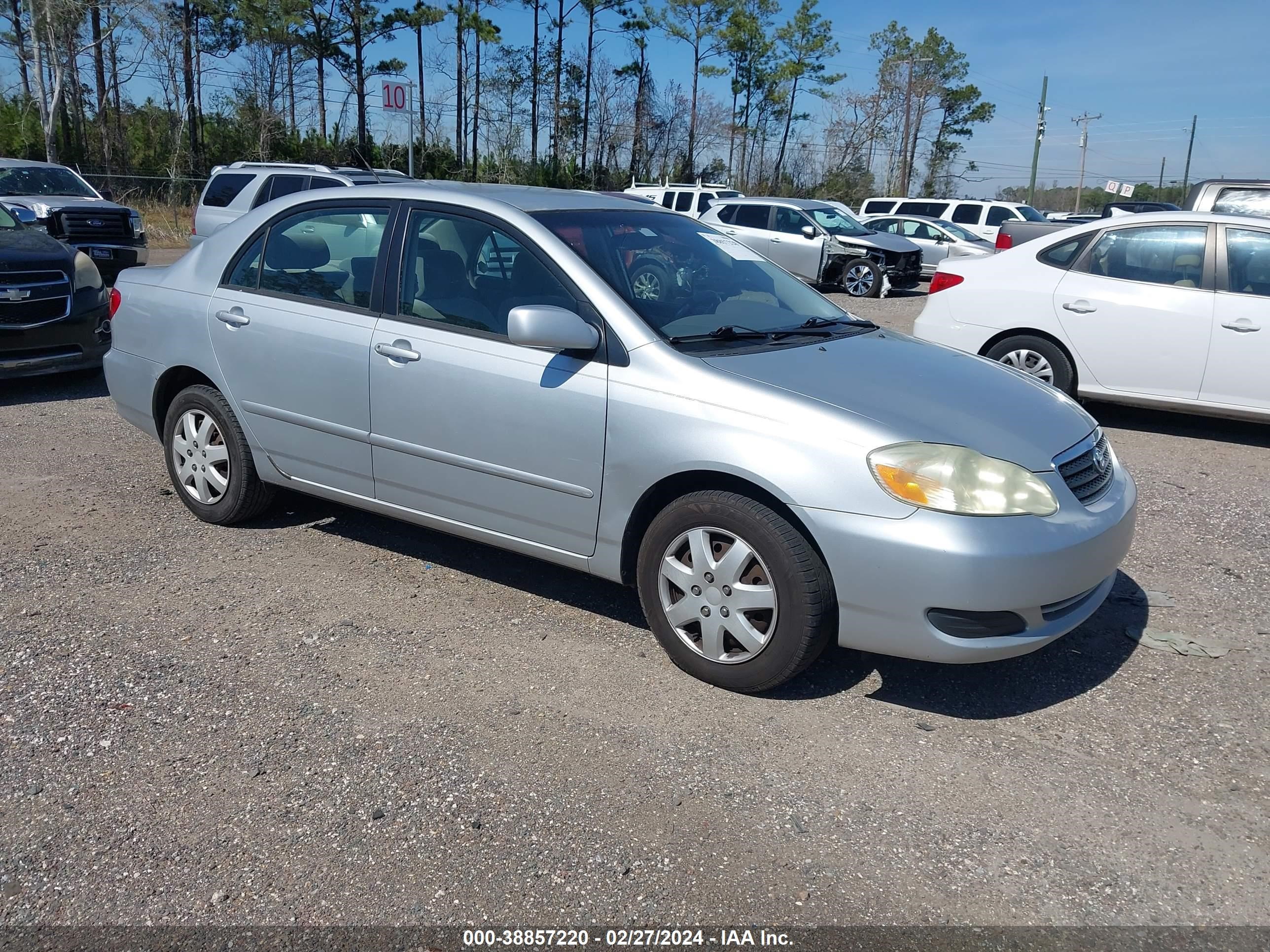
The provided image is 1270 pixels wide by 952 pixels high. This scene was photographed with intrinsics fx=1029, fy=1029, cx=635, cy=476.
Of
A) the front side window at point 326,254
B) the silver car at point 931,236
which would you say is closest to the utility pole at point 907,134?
the silver car at point 931,236

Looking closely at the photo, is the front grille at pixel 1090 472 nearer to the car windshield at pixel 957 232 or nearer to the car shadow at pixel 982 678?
the car shadow at pixel 982 678

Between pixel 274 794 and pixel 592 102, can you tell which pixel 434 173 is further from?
pixel 274 794

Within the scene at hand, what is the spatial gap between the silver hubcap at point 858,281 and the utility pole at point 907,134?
108 ft

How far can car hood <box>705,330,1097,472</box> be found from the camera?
3.43m

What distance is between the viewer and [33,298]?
305 inches

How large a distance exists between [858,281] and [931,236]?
3.43 metres

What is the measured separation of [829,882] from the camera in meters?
2.69

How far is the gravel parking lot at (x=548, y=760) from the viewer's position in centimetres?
265

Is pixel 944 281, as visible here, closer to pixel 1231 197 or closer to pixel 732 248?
pixel 1231 197

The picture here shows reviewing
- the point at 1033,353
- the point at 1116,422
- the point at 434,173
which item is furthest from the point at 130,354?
the point at 434,173

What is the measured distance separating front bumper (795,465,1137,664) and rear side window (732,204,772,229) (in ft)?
52.0

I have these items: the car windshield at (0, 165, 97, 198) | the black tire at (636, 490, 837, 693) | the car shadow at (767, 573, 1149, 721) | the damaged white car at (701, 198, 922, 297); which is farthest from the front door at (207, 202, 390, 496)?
the car windshield at (0, 165, 97, 198)

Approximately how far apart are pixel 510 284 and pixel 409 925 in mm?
2430

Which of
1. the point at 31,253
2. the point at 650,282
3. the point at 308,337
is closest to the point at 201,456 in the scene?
the point at 308,337
